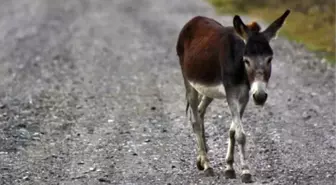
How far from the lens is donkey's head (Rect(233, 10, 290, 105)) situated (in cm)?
823

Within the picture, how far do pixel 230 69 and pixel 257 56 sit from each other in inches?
15.7

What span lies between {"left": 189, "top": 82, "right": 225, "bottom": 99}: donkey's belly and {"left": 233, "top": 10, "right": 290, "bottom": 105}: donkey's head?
57 cm

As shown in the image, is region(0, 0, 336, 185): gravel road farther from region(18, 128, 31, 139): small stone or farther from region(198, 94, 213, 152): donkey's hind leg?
region(198, 94, 213, 152): donkey's hind leg

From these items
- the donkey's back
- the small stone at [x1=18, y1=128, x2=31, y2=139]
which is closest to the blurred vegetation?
the small stone at [x1=18, y1=128, x2=31, y2=139]

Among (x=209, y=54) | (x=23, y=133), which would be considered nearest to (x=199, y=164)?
(x=209, y=54)

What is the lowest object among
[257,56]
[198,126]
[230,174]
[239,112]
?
[230,174]

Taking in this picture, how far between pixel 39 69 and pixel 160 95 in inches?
159

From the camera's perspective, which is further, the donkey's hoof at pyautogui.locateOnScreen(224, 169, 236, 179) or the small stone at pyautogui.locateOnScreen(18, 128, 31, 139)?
the small stone at pyautogui.locateOnScreen(18, 128, 31, 139)

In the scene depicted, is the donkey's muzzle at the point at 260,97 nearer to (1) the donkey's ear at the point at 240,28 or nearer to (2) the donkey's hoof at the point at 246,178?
(1) the donkey's ear at the point at 240,28

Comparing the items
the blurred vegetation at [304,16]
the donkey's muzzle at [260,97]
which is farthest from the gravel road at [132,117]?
the donkey's muzzle at [260,97]

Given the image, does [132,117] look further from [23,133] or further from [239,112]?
[239,112]


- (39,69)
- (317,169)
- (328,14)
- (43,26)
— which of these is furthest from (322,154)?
(43,26)

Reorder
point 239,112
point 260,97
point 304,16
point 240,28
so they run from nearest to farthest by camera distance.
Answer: point 260,97 < point 240,28 < point 239,112 < point 304,16

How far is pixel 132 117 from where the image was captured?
13.0 m
